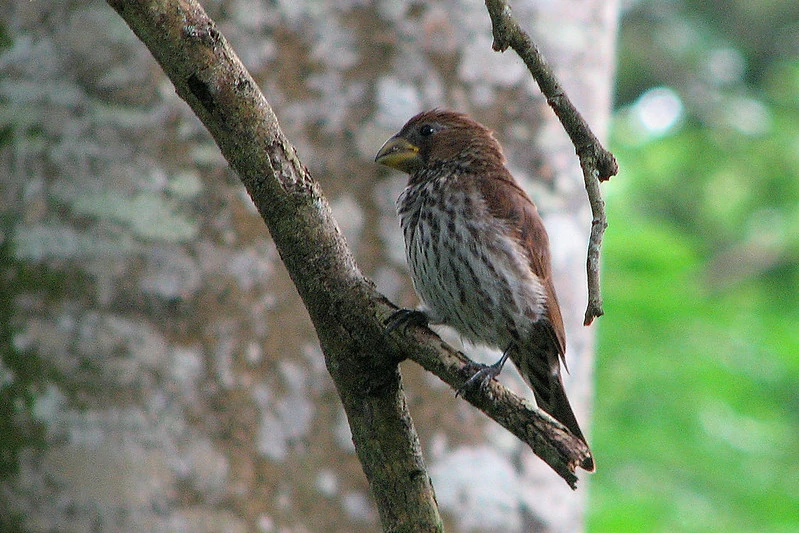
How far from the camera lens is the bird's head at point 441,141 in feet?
11.6

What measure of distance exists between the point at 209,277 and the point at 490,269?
2.99ft

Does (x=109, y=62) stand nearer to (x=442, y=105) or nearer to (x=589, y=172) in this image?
(x=442, y=105)

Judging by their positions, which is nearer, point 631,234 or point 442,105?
point 442,105

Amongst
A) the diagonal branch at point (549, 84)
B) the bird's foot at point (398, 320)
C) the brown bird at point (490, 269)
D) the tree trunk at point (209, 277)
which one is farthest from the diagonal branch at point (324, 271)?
the tree trunk at point (209, 277)

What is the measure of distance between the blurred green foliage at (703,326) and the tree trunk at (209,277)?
1.92 metres

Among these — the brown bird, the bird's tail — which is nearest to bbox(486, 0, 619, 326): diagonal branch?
the brown bird

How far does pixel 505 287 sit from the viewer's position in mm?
3170

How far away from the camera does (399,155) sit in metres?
3.51

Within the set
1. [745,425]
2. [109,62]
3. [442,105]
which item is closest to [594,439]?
[745,425]

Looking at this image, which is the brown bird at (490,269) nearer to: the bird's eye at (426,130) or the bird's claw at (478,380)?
the bird's eye at (426,130)

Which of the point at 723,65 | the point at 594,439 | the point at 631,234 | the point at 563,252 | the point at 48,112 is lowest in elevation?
the point at 48,112

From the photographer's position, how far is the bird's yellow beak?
137 inches

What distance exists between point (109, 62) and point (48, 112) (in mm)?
258

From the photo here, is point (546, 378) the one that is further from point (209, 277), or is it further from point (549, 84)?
point (549, 84)
